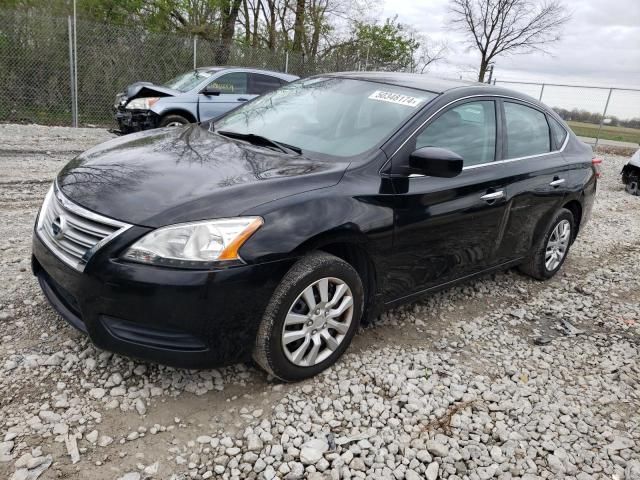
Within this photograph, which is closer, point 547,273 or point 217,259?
point 217,259

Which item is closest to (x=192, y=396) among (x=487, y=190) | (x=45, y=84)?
(x=487, y=190)

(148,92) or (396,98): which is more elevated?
(396,98)

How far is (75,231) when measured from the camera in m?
2.38

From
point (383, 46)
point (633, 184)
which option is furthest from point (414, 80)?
point (383, 46)

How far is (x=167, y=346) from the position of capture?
7.49 ft

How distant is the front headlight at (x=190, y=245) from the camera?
7.23 feet

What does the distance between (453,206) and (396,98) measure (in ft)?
2.63

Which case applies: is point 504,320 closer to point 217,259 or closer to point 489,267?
point 489,267

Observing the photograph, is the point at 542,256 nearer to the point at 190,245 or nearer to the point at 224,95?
the point at 190,245

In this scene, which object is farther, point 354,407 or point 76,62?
point 76,62

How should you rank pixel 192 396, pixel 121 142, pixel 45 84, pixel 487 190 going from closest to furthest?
pixel 192 396 < pixel 121 142 < pixel 487 190 < pixel 45 84

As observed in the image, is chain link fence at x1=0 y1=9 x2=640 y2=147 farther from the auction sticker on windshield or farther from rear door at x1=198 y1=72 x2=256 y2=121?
the auction sticker on windshield

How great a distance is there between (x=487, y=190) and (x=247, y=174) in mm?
1740

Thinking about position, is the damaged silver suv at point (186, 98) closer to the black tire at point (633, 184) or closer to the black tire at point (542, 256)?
the black tire at point (542, 256)
